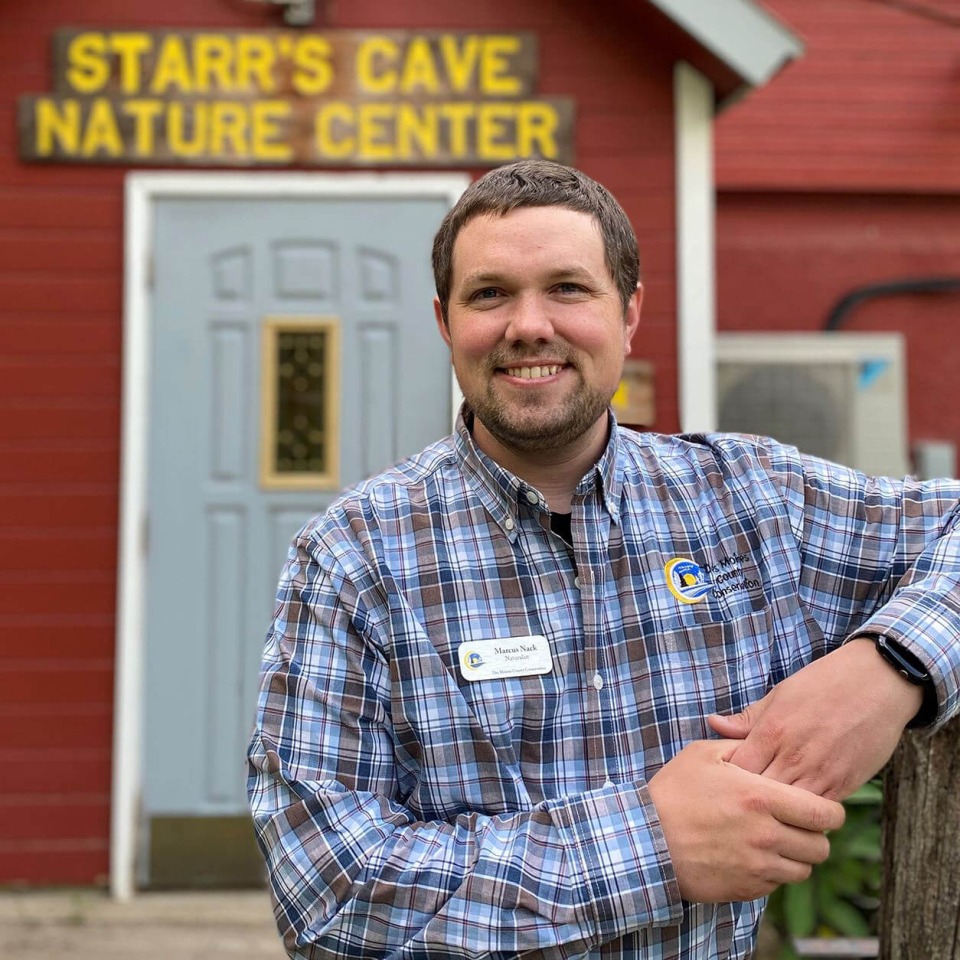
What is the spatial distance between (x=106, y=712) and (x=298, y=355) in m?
1.57

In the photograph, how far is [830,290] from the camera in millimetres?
7418

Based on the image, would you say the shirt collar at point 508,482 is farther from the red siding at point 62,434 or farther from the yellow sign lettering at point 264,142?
the yellow sign lettering at point 264,142

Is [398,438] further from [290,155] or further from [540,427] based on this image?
[540,427]

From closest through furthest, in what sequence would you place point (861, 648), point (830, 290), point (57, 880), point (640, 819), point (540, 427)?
point (640, 819) → point (861, 648) → point (540, 427) → point (57, 880) → point (830, 290)

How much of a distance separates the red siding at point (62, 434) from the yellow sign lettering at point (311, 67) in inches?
4.1

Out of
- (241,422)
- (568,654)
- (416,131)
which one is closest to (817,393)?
(416,131)

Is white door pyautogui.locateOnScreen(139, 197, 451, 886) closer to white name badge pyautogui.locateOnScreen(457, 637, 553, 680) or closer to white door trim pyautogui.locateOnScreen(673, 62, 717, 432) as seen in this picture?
white door trim pyautogui.locateOnScreen(673, 62, 717, 432)

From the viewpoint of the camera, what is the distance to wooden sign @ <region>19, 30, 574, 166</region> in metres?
4.34

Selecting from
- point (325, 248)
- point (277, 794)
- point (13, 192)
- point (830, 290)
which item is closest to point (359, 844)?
point (277, 794)

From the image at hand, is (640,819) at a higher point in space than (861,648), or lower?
lower

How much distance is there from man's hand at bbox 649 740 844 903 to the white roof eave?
11.6ft

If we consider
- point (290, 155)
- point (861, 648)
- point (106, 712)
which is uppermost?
point (290, 155)

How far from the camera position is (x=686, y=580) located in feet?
4.88

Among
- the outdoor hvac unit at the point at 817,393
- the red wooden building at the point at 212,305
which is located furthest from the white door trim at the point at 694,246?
the outdoor hvac unit at the point at 817,393
